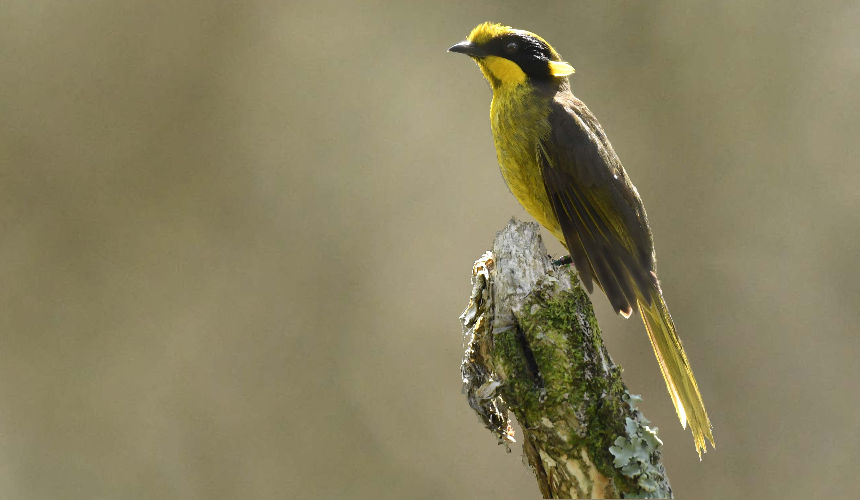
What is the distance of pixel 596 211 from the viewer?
3553mm

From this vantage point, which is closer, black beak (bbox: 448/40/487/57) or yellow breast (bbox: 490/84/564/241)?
yellow breast (bbox: 490/84/564/241)

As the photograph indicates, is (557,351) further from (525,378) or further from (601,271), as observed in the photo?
(601,271)

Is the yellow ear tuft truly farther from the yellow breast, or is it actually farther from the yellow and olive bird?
the yellow breast

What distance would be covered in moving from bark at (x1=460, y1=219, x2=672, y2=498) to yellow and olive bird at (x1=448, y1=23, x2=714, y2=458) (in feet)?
1.29

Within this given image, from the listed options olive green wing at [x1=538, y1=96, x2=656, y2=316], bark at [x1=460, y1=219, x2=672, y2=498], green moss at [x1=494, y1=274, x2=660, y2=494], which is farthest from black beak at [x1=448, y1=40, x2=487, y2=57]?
green moss at [x1=494, y1=274, x2=660, y2=494]

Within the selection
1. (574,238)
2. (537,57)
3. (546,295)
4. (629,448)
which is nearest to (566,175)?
(574,238)

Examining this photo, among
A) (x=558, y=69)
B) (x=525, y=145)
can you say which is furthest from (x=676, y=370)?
(x=558, y=69)

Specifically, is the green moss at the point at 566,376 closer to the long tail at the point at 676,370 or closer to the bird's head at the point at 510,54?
the long tail at the point at 676,370

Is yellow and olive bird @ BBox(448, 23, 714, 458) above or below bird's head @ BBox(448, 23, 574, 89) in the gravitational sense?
below

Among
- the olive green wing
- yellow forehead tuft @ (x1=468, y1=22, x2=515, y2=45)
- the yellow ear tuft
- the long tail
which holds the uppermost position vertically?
yellow forehead tuft @ (x1=468, y1=22, x2=515, y2=45)

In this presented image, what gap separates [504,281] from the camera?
285 cm

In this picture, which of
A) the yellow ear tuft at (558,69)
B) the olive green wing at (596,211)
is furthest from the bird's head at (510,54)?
the olive green wing at (596,211)

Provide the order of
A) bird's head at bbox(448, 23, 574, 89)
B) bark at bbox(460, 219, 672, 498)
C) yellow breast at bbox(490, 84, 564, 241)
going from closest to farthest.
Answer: bark at bbox(460, 219, 672, 498)
yellow breast at bbox(490, 84, 564, 241)
bird's head at bbox(448, 23, 574, 89)

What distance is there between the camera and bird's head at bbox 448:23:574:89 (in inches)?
156
